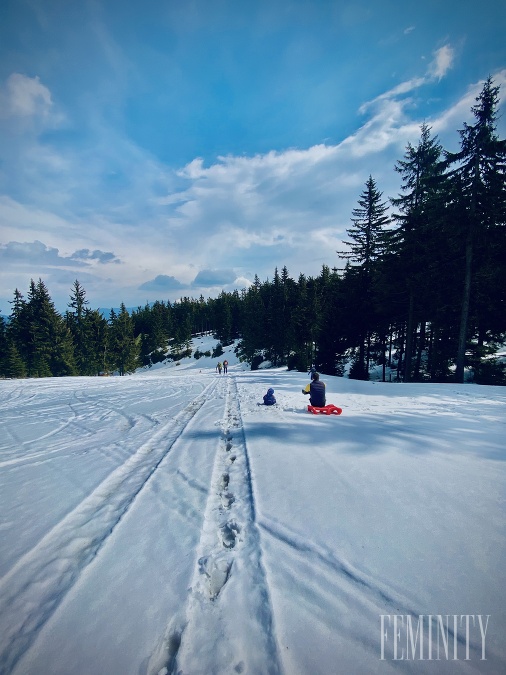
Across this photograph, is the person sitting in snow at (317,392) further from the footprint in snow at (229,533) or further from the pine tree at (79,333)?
the pine tree at (79,333)

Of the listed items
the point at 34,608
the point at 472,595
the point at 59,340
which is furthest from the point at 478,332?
the point at 59,340

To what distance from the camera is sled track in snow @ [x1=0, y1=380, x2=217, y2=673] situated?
2178 mm

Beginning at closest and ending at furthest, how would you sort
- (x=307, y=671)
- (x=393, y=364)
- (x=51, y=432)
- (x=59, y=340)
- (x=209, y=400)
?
(x=307, y=671) → (x=51, y=432) → (x=209, y=400) → (x=393, y=364) → (x=59, y=340)

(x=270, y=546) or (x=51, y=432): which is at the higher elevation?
(x=270, y=546)

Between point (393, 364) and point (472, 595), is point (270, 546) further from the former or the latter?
point (393, 364)

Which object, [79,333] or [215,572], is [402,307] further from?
[79,333]

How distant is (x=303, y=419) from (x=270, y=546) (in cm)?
476

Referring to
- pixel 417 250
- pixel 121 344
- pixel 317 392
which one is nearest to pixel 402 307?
pixel 417 250

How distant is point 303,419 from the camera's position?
24.6 feet

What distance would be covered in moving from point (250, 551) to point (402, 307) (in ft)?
73.3

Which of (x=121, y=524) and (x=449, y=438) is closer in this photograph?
(x=121, y=524)

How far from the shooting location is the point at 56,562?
9.40 ft

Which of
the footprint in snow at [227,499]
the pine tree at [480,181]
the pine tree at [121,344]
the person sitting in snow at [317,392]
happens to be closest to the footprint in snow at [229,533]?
the footprint in snow at [227,499]

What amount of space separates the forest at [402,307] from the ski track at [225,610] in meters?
17.9
